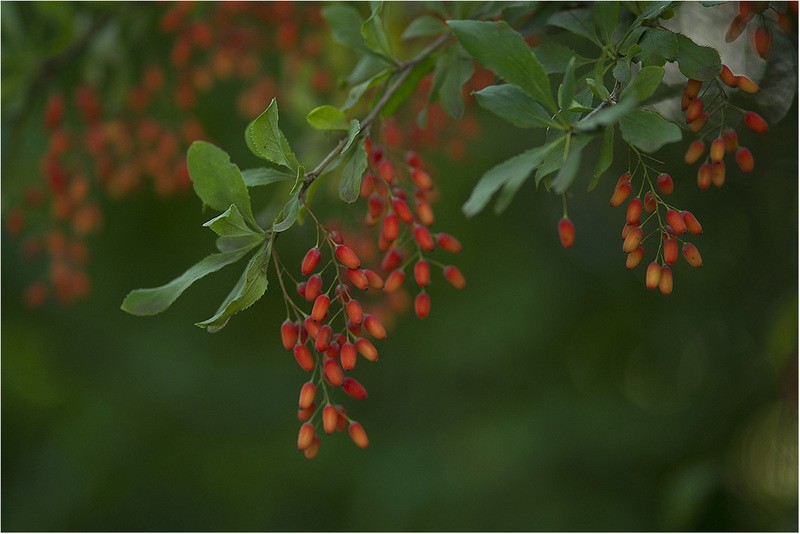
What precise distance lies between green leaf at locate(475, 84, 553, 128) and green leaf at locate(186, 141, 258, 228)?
1.15 ft

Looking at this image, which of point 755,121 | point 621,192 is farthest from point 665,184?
point 755,121

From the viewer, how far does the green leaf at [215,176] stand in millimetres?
1205

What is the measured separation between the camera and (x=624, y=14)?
135 cm

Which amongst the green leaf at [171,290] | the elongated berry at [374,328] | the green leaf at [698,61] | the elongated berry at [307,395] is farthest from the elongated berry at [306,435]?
the green leaf at [698,61]

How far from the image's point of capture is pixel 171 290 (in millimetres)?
1224

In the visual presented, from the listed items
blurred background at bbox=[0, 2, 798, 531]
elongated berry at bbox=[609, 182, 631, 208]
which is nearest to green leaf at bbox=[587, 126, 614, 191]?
elongated berry at bbox=[609, 182, 631, 208]

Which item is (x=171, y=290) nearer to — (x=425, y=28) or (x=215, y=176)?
(x=215, y=176)

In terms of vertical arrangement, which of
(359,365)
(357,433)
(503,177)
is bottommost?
(359,365)

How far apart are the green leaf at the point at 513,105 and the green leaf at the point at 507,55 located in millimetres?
16

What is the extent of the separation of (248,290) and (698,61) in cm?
67

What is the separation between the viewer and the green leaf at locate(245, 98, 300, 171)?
117cm

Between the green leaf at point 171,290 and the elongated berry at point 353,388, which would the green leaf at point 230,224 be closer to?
the green leaf at point 171,290

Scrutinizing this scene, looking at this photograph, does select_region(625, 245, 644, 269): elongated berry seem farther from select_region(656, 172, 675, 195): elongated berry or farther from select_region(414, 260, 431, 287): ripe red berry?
select_region(414, 260, 431, 287): ripe red berry

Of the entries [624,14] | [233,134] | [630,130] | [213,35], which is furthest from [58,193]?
[630,130]
